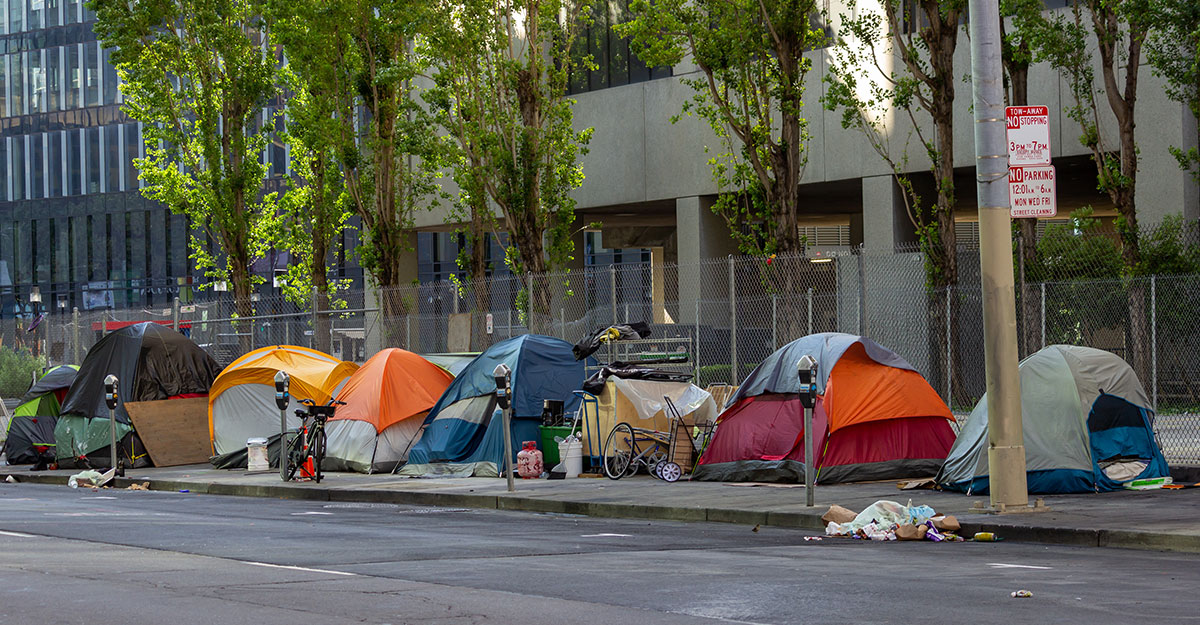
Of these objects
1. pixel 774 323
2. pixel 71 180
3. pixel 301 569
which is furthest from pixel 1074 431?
pixel 71 180

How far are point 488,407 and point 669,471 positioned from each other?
10.9 ft

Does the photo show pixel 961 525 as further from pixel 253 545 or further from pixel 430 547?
pixel 253 545

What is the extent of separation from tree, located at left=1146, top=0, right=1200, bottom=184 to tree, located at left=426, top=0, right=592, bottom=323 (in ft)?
38.7

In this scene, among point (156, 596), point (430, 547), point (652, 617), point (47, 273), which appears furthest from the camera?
point (47, 273)

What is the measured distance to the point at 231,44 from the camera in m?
36.0

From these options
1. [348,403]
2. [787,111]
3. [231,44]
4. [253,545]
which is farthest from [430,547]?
[231,44]

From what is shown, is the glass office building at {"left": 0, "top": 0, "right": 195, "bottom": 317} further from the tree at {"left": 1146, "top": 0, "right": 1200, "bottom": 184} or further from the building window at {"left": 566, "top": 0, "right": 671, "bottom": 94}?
the tree at {"left": 1146, "top": 0, "right": 1200, "bottom": 184}

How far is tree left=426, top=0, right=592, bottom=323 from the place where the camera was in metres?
29.4

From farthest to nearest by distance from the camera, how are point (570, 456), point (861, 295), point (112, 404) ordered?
point (112, 404) → point (861, 295) → point (570, 456)

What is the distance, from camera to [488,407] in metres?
20.5

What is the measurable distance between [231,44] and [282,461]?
60.4 feet

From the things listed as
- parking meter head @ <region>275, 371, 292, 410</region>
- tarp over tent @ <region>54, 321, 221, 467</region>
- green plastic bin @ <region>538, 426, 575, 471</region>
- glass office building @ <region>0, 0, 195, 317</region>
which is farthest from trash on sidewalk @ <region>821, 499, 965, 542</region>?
glass office building @ <region>0, 0, 195, 317</region>

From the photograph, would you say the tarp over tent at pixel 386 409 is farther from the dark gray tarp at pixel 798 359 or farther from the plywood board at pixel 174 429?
the dark gray tarp at pixel 798 359

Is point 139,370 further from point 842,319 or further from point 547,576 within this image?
point 547,576
